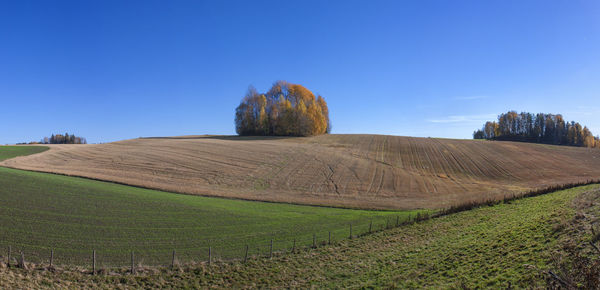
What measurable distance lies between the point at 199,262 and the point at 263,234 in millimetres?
4973

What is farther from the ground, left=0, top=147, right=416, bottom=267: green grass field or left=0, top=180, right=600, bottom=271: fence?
left=0, top=147, right=416, bottom=267: green grass field

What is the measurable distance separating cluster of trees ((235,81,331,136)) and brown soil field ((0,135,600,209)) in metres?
16.2

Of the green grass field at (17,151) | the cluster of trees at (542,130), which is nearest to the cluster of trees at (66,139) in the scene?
the green grass field at (17,151)

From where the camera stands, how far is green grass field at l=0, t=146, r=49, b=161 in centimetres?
4401

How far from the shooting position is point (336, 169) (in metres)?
39.9

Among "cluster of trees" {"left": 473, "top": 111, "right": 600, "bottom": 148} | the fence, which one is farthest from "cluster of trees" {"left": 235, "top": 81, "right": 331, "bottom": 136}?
"cluster of trees" {"left": 473, "top": 111, "right": 600, "bottom": 148}

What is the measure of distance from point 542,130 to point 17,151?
139310mm

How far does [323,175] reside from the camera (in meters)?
37.4

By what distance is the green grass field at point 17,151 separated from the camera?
44.0m

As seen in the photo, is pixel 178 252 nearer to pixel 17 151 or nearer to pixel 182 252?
pixel 182 252

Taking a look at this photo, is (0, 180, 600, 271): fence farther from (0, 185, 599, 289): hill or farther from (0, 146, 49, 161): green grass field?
(0, 146, 49, 161): green grass field

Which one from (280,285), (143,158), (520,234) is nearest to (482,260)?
(520,234)

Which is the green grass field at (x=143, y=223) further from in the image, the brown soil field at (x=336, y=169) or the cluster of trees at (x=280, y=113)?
the cluster of trees at (x=280, y=113)

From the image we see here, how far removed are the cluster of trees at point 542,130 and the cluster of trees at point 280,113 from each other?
7115 centimetres
